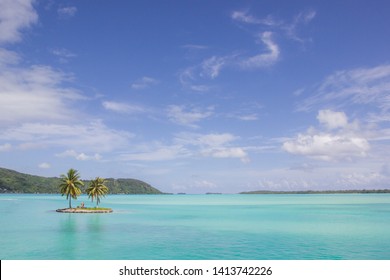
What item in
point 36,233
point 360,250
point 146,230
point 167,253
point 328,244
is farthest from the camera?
point 146,230

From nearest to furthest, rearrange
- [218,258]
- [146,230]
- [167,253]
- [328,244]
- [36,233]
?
[218,258] → [167,253] → [328,244] → [36,233] → [146,230]

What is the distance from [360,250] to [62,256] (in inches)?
1294

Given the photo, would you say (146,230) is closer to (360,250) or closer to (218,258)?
(218,258)

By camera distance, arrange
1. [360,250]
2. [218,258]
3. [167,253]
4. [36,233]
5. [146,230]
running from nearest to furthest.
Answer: [218,258] → [167,253] → [360,250] → [36,233] → [146,230]

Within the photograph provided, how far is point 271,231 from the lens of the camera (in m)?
58.7

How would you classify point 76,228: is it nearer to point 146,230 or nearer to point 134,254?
point 146,230

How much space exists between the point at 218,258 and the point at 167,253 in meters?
5.79

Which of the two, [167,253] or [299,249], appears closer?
[167,253]

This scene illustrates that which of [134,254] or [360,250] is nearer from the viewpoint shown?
[134,254]

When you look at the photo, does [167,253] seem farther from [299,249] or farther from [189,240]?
[299,249]

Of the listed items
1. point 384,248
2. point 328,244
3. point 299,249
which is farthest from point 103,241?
point 384,248

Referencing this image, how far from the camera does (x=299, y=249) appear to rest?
4153 cm

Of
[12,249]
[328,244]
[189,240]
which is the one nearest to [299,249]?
[328,244]

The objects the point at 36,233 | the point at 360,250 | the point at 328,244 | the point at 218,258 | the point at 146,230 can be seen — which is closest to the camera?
the point at 218,258
